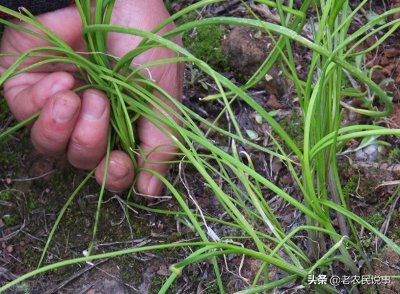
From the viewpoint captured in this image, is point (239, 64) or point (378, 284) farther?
point (239, 64)

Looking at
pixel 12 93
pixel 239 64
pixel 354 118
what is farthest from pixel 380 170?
pixel 12 93

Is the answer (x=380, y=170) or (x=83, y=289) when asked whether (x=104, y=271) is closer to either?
(x=83, y=289)

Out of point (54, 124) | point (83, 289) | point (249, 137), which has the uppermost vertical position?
point (54, 124)

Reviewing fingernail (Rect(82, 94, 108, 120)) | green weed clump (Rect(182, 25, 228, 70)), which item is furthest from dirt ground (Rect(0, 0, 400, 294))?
fingernail (Rect(82, 94, 108, 120))

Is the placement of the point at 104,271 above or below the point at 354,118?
below

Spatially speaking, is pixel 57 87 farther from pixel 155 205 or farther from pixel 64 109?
pixel 155 205

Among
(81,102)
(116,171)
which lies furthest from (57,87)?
(116,171)

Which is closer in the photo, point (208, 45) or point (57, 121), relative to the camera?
point (57, 121)

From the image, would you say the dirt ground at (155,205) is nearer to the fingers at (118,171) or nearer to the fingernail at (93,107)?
the fingers at (118,171)
